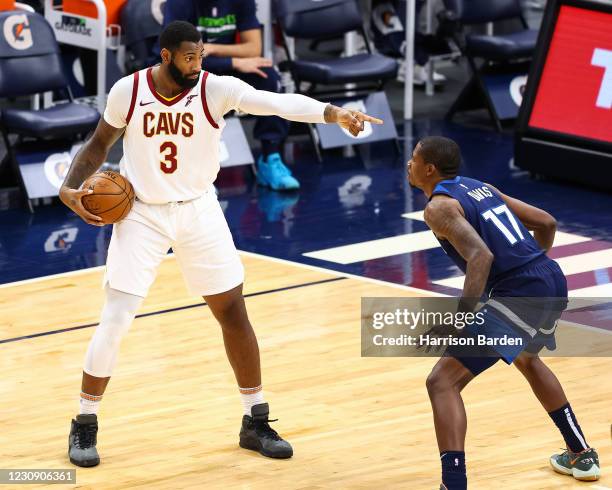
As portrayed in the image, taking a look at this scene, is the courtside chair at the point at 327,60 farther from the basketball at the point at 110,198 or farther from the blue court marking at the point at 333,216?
the basketball at the point at 110,198

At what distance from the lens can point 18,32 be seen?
1130 cm

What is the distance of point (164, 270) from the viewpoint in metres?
9.63

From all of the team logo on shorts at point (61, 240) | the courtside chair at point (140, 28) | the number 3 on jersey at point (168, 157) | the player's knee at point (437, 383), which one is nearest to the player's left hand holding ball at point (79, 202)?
the number 3 on jersey at point (168, 157)

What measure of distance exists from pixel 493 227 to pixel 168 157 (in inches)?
54.5

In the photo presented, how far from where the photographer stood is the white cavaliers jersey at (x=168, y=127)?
242 inches

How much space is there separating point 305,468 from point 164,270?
3599mm

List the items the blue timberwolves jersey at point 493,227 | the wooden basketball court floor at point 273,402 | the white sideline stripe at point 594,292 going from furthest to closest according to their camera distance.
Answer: the white sideline stripe at point 594,292 → the wooden basketball court floor at point 273,402 → the blue timberwolves jersey at point 493,227

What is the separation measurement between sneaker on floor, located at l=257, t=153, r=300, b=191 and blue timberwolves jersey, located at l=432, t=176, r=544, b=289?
5.91 m

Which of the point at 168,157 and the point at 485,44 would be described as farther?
the point at 485,44

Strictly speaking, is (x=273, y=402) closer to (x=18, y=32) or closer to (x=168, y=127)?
(x=168, y=127)

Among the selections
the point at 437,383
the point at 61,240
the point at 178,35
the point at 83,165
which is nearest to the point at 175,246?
the point at 83,165

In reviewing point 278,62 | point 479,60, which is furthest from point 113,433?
point 479,60

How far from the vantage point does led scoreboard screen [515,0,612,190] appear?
11.4m

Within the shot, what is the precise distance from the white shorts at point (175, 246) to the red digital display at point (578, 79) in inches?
228
